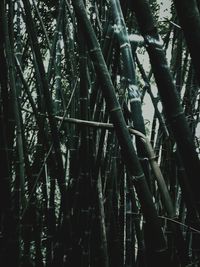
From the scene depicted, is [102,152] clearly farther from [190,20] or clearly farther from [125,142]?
[190,20]

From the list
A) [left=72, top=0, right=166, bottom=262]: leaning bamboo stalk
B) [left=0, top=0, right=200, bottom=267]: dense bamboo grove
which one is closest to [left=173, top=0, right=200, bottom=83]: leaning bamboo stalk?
[left=0, top=0, right=200, bottom=267]: dense bamboo grove

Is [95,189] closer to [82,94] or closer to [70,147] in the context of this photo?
[70,147]

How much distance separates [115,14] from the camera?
0.81 meters

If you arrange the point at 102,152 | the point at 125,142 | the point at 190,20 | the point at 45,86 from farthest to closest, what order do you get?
the point at 102,152
the point at 45,86
the point at 125,142
the point at 190,20

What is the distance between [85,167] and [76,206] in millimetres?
167

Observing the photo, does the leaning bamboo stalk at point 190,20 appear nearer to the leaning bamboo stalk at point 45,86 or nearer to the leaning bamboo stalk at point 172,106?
the leaning bamboo stalk at point 172,106

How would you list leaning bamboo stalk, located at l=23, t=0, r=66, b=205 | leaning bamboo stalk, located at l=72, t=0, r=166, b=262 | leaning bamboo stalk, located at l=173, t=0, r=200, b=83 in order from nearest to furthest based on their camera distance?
leaning bamboo stalk, located at l=173, t=0, r=200, b=83, leaning bamboo stalk, located at l=72, t=0, r=166, b=262, leaning bamboo stalk, located at l=23, t=0, r=66, b=205

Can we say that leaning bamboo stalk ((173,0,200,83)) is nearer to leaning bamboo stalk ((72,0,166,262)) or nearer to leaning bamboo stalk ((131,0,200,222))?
leaning bamboo stalk ((131,0,200,222))

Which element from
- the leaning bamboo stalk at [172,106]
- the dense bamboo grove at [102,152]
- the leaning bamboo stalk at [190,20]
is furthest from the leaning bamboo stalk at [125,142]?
the leaning bamboo stalk at [190,20]

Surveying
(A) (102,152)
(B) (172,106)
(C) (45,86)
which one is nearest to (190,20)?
(B) (172,106)

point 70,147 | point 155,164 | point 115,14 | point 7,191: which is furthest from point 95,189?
point 115,14

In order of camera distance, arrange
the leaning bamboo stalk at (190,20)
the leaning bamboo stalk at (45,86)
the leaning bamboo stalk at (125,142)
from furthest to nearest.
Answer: the leaning bamboo stalk at (45,86) < the leaning bamboo stalk at (125,142) < the leaning bamboo stalk at (190,20)

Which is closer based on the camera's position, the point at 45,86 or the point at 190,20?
the point at 190,20

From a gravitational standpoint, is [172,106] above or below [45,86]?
below
